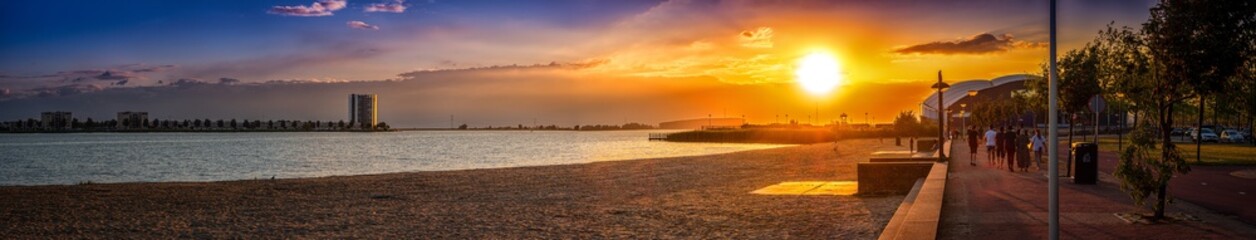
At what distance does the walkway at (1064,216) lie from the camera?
1005 centimetres

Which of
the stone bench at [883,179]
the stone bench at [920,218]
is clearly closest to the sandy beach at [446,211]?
the stone bench at [920,218]

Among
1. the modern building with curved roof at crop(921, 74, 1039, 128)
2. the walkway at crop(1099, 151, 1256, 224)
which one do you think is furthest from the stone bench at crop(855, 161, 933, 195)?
the modern building with curved roof at crop(921, 74, 1039, 128)

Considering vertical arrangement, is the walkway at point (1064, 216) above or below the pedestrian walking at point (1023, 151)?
below

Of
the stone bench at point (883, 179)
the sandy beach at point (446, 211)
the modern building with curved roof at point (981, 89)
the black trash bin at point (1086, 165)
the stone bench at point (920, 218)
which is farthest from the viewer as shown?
the modern building with curved roof at point (981, 89)

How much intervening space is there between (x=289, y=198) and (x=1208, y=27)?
21067mm

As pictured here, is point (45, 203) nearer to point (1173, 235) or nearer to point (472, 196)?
point (472, 196)

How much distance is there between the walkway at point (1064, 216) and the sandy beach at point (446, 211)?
1.31 m

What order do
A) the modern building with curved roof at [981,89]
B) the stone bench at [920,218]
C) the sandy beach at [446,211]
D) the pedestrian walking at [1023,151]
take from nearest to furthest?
the stone bench at [920,218] → the sandy beach at [446,211] → the pedestrian walking at [1023,151] → the modern building with curved roof at [981,89]

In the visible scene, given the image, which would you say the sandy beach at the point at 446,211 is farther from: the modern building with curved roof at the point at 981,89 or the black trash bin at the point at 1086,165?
the modern building with curved roof at the point at 981,89

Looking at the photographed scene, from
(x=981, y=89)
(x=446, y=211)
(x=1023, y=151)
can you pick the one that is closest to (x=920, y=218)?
(x=446, y=211)

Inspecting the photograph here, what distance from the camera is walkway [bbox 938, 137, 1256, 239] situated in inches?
396

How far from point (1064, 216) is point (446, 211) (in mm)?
10432

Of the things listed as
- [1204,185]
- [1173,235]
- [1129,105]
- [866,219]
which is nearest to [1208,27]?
[1204,185]

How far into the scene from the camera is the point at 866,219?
13.8 m
